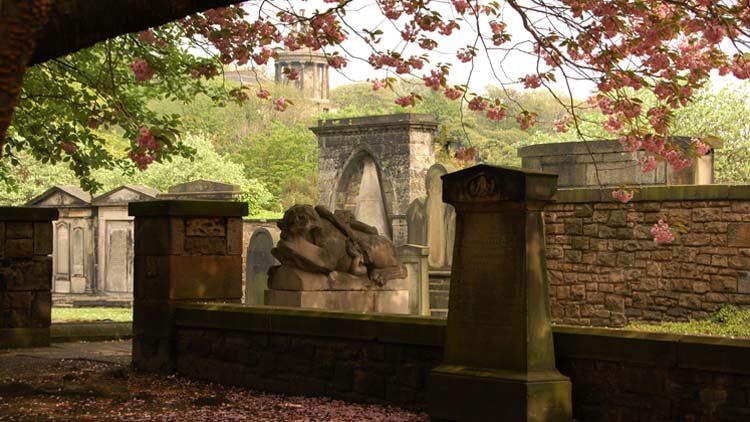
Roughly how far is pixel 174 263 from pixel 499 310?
435cm

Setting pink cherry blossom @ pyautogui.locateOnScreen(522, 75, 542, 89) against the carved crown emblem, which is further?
pink cherry blossom @ pyautogui.locateOnScreen(522, 75, 542, 89)

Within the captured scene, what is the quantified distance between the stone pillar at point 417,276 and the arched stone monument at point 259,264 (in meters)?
2.70

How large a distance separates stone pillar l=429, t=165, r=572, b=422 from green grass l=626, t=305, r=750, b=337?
23.8ft

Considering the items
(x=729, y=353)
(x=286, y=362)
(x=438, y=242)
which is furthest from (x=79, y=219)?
(x=729, y=353)

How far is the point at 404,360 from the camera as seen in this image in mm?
8914

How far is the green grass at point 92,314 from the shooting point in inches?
858

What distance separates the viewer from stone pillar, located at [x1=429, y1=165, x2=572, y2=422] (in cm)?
778

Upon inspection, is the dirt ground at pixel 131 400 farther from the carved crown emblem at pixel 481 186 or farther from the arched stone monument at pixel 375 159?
the arched stone monument at pixel 375 159

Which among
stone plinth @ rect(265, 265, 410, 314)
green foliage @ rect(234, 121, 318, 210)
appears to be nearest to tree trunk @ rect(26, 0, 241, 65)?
stone plinth @ rect(265, 265, 410, 314)

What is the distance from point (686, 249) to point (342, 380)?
8.65m

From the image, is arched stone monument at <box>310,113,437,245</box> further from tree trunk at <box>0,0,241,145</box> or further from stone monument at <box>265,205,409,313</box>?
tree trunk at <box>0,0,241,145</box>

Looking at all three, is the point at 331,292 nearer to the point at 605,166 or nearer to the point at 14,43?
the point at 14,43

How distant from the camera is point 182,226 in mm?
11453

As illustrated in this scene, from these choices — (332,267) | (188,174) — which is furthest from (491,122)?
(332,267)
